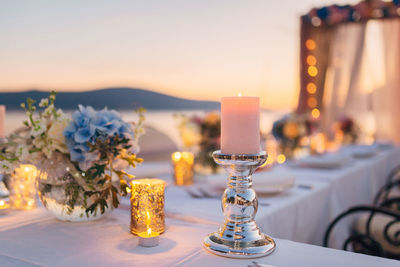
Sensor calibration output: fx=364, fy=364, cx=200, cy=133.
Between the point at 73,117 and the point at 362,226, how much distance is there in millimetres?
1613

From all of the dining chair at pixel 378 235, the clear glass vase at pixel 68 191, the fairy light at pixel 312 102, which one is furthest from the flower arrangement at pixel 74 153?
the fairy light at pixel 312 102

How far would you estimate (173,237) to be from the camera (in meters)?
0.92

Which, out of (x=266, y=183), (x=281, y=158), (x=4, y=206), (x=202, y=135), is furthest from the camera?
(x=281, y=158)

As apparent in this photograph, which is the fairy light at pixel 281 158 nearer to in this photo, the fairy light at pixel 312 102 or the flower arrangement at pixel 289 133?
Result: the flower arrangement at pixel 289 133

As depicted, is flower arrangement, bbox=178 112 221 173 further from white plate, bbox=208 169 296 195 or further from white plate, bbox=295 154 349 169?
white plate, bbox=295 154 349 169

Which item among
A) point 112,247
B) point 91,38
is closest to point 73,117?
point 112,247

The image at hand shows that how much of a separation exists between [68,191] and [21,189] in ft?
0.89

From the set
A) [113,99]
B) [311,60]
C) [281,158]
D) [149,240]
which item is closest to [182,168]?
[149,240]

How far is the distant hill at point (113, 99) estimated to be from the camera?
2.76 meters

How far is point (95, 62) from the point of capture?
3.54 meters

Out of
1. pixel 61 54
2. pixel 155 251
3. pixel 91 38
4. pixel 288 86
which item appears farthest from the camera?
pixel 288 86

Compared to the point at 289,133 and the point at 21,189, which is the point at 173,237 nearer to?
the point at 21,189

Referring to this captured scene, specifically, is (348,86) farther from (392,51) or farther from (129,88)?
(129,88)

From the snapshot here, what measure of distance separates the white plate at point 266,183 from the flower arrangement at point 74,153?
539 mm
